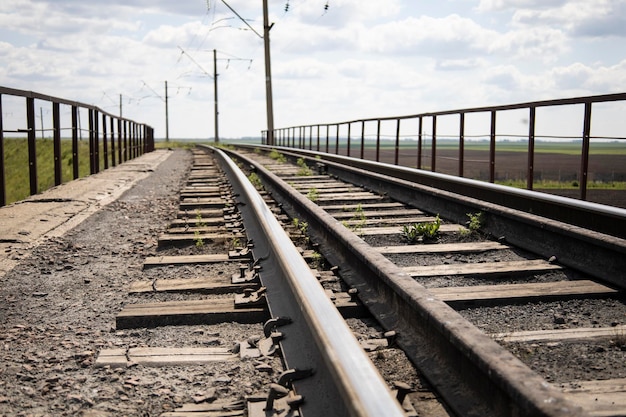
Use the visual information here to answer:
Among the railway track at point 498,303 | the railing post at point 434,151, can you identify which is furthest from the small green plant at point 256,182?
the railway track at point 498,303

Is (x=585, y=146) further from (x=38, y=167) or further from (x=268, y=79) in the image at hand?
(x=38, y=167)

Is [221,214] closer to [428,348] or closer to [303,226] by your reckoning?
[303,226]

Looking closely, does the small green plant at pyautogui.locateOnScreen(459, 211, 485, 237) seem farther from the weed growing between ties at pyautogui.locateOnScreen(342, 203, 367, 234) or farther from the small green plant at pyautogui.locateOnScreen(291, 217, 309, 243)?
the small green plant at pyautogui.locateOnScreen(291, 217, 309, 243)

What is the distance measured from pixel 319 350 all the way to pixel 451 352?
453 millimetres

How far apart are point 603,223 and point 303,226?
7.34 feet

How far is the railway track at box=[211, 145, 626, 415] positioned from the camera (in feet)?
6.97

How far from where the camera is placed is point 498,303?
135 inches

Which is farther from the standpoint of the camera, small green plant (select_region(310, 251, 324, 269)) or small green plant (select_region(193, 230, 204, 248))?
small green plant (select_region(193, 230, 204, 248))

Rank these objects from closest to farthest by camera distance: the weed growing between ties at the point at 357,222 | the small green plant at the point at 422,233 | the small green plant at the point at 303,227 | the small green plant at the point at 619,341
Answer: the small green plant at the point at 619,341 < the small green plant at the point at 422,233 < the small green plant at the point at 303,227 < the weed growing between ties at the point at 357,222

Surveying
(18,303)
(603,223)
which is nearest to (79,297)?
(18,303)

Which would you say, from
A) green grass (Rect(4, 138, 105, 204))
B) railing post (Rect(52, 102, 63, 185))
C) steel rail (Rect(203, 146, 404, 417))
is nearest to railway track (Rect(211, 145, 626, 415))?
A: steel rail (Rect(203, 146, 404, 417))

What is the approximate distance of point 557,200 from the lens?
5.41 m

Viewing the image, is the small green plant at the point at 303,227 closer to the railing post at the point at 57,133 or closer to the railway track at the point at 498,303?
the railway track at the point at 498,303

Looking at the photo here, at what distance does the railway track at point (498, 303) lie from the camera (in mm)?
2125
